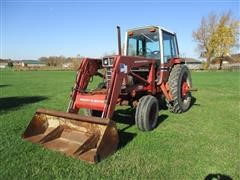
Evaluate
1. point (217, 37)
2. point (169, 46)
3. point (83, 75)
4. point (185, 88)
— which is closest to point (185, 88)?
point (185, 88)

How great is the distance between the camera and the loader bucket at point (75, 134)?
4242mm

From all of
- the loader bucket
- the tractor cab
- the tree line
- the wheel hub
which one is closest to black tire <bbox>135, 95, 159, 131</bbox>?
the loader bucket

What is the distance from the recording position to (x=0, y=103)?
983cm

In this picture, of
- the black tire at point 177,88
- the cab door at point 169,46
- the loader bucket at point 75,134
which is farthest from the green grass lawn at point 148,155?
the cab door at point 169,46

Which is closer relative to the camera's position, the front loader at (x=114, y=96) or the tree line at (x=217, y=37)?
the front loader at (x=114, y=96)

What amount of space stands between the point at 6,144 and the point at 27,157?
2.87 ft

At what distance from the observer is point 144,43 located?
302 inches

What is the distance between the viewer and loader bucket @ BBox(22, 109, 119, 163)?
13.9 ft

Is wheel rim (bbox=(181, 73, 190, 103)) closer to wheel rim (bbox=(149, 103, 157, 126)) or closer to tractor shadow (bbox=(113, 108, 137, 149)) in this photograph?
tractor shadow (bbox=(113, 108, 137, 149))

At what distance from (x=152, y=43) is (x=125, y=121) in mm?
2294

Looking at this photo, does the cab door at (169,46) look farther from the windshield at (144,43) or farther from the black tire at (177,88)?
the black tire at (177,88)

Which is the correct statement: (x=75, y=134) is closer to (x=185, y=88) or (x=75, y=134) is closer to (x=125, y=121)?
(x=125, y=121)

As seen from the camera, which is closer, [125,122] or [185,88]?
[125,122]

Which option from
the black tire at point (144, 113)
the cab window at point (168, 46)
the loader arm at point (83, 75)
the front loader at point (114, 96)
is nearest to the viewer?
the front loader at point (114, 96)
